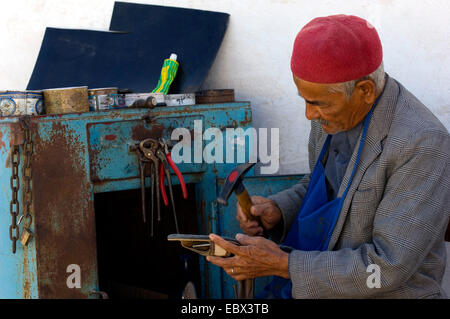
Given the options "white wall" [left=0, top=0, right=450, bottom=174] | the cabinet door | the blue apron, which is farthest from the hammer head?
"white wall" [left=0, top=0, right=450, bottom=174]

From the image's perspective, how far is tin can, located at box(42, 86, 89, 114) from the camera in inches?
90.1

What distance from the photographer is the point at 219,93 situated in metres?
2.61

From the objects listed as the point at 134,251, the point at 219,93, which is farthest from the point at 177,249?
the point at 219,93

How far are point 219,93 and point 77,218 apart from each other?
2.97ft

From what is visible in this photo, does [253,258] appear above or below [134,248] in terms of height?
above

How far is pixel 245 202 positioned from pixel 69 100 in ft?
2.95

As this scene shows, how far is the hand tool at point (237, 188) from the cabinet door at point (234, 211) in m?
0.40

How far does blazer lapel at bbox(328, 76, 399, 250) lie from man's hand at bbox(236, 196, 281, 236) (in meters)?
0.37

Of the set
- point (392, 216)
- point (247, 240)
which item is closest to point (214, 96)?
point (247, 240)

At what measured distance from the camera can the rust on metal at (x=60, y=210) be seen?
215cm

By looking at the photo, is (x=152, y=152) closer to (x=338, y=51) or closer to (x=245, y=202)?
(x=245, y=202)

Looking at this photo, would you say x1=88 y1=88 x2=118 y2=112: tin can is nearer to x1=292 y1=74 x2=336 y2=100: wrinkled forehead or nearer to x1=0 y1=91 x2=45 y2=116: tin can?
x1=0 y1=91 x2=45 y2=116: tin can

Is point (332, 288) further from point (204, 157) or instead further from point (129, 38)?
point (129, 38)

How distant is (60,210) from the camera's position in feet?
7.21
